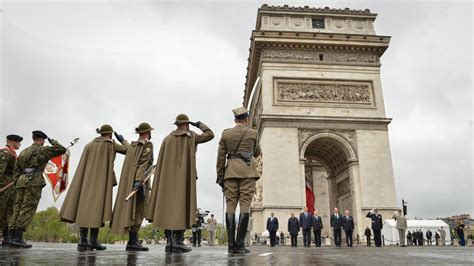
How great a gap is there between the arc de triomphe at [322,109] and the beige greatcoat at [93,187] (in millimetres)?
15945

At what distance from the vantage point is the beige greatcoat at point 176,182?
5.41 meters

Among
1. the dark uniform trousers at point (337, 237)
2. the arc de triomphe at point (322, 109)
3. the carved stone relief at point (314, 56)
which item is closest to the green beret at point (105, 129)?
the dark uniform trousers at point (337, 237)

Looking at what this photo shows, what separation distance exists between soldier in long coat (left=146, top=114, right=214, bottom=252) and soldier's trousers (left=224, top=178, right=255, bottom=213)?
22.0 inches

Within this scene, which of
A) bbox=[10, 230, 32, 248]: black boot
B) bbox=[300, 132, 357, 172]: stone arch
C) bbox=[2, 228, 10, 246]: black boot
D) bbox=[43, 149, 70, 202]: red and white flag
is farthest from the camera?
bbox=[300, 132, 357, 172]: stone arch

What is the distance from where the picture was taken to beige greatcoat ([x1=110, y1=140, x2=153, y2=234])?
5684 mm

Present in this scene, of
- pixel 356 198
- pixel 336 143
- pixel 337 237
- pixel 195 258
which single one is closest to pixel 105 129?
pixel 195 258

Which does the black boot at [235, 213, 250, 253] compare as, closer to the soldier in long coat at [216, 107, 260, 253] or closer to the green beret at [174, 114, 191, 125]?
the soldier in long coat at [216, 107, 260, 253]

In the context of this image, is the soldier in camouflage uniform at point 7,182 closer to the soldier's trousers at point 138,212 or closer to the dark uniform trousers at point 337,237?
the soldier's trousers at point 138,212

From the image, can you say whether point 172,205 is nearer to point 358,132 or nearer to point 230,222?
point 230,222

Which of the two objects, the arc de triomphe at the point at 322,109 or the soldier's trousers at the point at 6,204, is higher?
the arc de triomphe at the point at 322,109

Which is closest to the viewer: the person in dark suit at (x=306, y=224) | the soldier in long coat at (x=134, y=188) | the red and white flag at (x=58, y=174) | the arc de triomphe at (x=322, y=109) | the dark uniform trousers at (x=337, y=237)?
the soldier in long coat at (x=134, y=188)

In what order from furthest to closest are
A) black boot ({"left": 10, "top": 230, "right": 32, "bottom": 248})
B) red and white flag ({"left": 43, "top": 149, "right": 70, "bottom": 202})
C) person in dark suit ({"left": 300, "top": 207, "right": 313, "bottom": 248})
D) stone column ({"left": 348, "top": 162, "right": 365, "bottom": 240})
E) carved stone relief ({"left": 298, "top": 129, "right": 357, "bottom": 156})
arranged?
carved stone relief ({"left": 298, "top": 129, "right": 357, "bottom": 156}), stone column ({"left": 348, "top": 162, "right": 365, "bottom": 240}), person in dark suit ({"left": 300, "top": 207, "right": 313, "bottom": 248}), red and white flag ({"left": 43, "top": 149, "right": 70, "bottom": 202}), black boot ({"left": 10, "top": 230, "right": 32, "bottom": 248})

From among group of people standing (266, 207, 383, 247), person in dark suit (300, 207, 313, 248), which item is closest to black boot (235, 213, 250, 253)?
group of people standing (266, 207, 383, 247)

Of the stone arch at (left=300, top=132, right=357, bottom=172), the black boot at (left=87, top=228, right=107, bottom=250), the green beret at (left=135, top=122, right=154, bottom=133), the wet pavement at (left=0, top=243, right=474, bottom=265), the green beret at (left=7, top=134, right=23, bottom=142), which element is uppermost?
the stone arch at (left=300, top=132, right=357, bottom=172)
